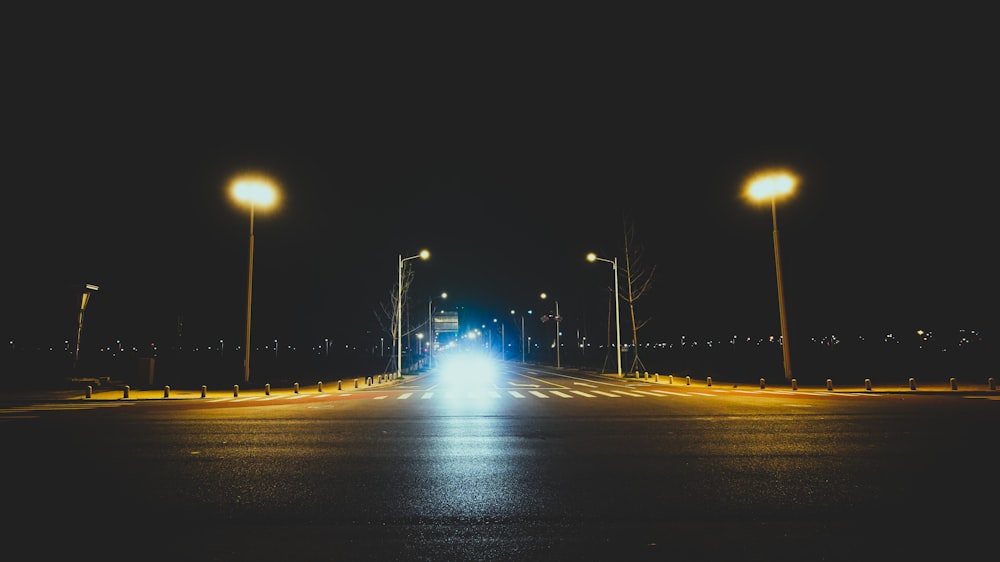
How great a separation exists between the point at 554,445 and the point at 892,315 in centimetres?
10438

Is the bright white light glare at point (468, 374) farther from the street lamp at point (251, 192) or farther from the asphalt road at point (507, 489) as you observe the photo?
the asphalt road at point (507, 489)

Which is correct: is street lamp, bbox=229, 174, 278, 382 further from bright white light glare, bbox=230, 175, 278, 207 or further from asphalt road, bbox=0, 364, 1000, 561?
asphalt road, bbox=0, 364, 1000, 561

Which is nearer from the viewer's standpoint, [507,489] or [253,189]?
[507,489]

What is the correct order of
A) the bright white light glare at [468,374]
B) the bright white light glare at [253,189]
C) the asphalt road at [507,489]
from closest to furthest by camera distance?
the asphalt road at [507,489], the bright white light glare at [253,189], the bright white light glare at [468,374]

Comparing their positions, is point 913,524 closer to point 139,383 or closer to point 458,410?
point 458,410

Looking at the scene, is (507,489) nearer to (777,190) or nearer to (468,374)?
(777,190)

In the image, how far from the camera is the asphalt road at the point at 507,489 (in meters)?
4.55

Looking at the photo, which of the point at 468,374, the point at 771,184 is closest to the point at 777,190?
the point at 771,184

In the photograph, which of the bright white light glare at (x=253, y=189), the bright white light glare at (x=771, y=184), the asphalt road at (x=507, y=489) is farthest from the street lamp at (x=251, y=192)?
the bright white light glare at (x=771, y=184)

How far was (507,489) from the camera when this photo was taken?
6.36 metres

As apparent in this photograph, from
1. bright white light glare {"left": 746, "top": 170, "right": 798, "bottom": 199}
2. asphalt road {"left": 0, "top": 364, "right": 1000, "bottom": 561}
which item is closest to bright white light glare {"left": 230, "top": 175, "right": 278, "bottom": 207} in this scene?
asphalt road {"left": 0, "top": 364, "right": 1000, "bottom": 561}

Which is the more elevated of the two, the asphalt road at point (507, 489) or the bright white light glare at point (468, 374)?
the asphalt road at point (507, 489)

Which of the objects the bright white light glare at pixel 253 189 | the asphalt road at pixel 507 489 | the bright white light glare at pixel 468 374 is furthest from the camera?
the bright white light glare at pixel 468 374

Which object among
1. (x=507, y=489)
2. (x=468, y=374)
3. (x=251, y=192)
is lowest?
(x=468, y=374)
